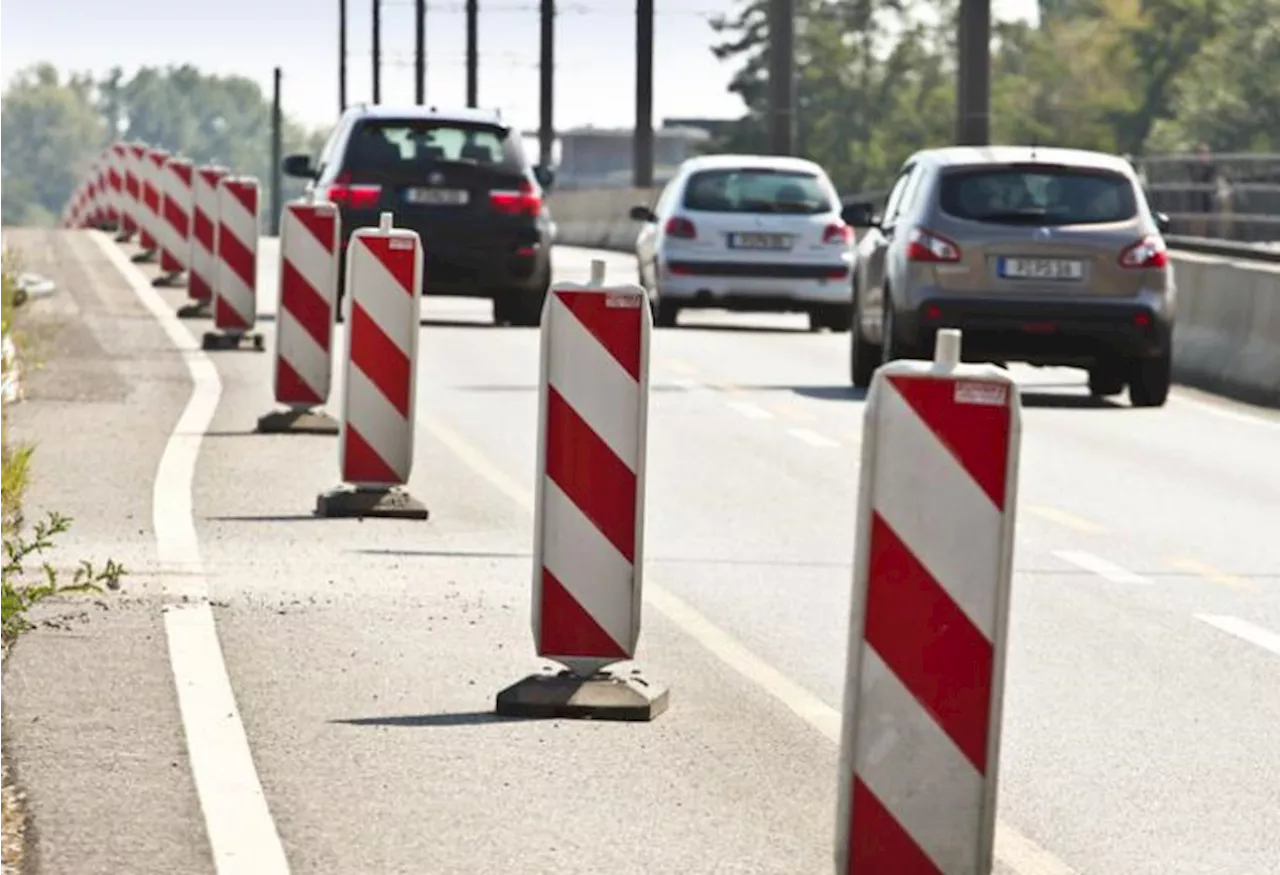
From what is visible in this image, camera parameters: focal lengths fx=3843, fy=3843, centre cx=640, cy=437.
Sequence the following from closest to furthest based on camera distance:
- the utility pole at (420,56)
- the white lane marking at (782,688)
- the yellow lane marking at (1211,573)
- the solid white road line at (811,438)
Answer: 1. the white lane marking at (782,688)
2. the yellow lane marking at (1211,573)
3. the solid white road line at (811,438)
4. the utility pole at (420,56)

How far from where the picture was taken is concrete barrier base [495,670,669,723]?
31.7ft

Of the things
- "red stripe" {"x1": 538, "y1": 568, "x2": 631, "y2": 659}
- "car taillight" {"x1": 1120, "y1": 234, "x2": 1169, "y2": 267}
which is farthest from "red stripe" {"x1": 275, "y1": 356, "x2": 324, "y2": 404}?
"red stripe" {"x1": 538, "y1": 568, "x2": 631, "y2": 659}

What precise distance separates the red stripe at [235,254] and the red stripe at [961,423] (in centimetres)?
1855

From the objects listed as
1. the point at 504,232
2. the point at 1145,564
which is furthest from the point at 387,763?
the point at 504,232

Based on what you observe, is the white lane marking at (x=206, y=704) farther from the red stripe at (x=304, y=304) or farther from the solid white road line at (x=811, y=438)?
the solid white road line at (x=811, y=438)

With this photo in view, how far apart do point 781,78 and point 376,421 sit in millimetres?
40980

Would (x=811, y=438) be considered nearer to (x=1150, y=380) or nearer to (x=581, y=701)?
(x=1150, y=380)

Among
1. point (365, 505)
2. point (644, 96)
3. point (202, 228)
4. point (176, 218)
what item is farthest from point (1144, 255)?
point (644, 96)

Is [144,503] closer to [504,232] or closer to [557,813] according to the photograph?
[557,813]

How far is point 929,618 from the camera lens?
258 inches

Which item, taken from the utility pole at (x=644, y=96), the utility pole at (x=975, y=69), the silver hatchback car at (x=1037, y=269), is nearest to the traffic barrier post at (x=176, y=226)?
the utility pole at (x=975, y=69)

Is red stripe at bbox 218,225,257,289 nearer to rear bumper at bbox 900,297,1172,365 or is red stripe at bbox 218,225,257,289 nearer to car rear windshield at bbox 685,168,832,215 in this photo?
rear bumper at bbox 900,297,1172,365

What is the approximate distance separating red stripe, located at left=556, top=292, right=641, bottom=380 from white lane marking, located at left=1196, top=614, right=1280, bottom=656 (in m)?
2.71

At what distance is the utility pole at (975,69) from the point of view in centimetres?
3847
